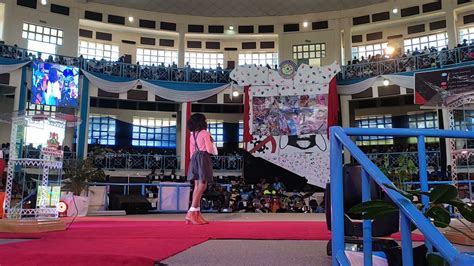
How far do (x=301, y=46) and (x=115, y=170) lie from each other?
29.8 feet

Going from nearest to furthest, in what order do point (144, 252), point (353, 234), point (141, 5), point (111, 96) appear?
point (353, 234)
point (144, 252)
point (111, 96)
point (141, 5)

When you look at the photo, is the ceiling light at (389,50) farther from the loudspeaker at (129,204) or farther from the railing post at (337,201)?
the railing post at (337,201)

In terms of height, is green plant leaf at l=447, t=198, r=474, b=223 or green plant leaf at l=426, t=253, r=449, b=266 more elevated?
green plant leaf at l=447, t=198, r=474, b=223

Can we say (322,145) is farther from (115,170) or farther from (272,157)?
(115,170)

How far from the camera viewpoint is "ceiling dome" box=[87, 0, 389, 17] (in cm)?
1719

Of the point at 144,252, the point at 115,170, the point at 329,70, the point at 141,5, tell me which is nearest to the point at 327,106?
the point at 329,70

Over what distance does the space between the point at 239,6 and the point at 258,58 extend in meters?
2.50

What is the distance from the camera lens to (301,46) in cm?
1780

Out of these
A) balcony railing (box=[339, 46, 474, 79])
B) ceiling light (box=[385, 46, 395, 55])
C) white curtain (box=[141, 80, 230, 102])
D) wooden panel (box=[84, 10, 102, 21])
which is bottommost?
white curtain (box=[141, 80, 230, 102])

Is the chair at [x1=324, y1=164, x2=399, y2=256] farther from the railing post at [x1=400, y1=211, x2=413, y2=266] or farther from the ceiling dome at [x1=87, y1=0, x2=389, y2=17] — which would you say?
the ceiling dome at [x1=87, y1=0, x2=389, y2=17]

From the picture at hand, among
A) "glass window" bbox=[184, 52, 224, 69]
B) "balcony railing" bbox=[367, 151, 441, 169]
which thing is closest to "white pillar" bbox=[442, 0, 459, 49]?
"balcony railing" bbox=[367, 151, 441, 169]

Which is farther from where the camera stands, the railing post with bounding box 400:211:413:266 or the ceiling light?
the ceiling light

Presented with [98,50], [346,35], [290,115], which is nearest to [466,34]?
[346,35]

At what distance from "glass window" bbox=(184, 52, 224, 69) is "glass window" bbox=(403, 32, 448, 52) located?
7985 millimetres
